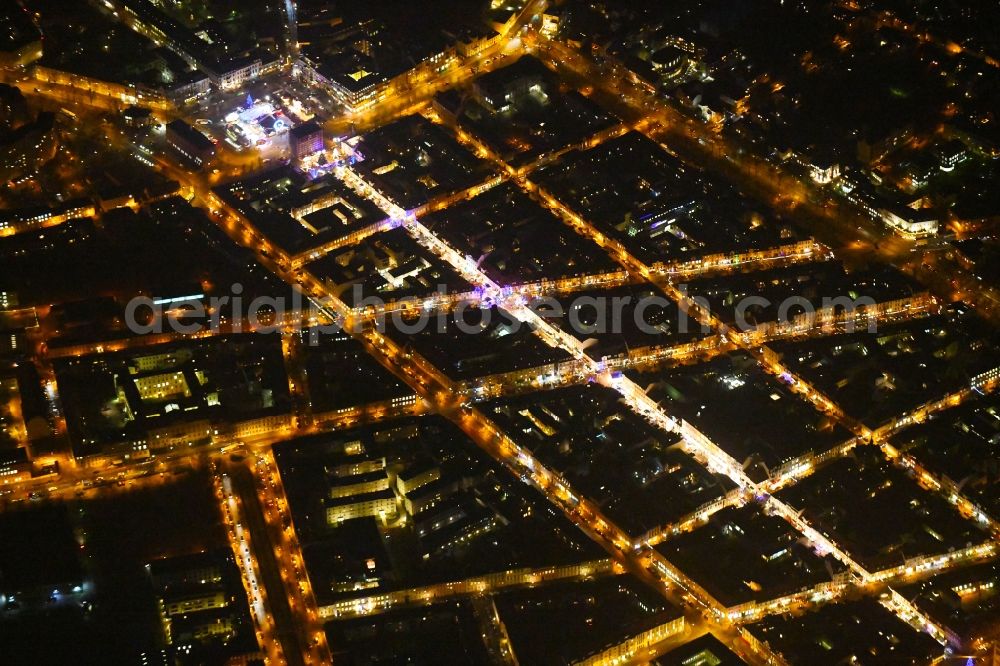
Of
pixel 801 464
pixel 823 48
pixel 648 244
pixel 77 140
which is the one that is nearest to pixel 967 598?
pixel 801 464

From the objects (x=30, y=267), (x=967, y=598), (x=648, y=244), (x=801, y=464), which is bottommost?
(x=967, y=598)

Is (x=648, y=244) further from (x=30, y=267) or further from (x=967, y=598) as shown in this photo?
(x=30, y=267)

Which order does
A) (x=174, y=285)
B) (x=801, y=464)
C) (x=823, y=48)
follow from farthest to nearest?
(x=823, y=48)
(x=174, y=285)
(x=801, y=464)

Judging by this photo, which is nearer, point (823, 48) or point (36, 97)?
point (36, 97)

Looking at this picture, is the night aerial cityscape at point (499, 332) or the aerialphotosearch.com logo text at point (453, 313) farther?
the aerialphotosearch.com logo text at point (453, 313)

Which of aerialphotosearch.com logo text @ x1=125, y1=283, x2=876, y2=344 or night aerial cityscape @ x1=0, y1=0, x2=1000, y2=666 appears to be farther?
aerialphotosearch.com logo text @ x1=125, y1=283, x2=876, y2=344
